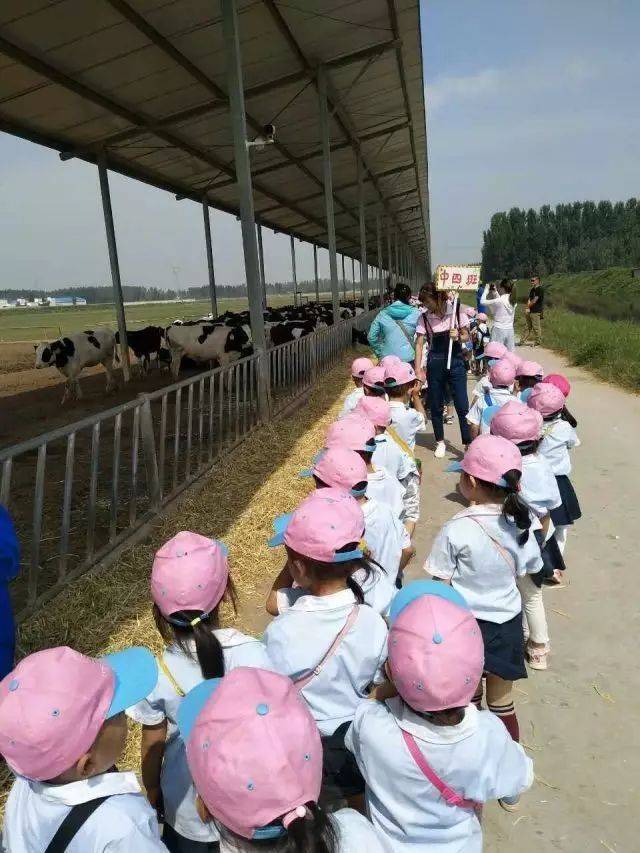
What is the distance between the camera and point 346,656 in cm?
181

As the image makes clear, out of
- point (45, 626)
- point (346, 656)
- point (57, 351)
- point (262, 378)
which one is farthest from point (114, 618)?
point (57, 351)

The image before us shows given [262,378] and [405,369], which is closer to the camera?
[405,369]

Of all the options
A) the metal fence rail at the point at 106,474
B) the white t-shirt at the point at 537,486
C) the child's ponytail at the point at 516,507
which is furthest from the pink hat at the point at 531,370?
the metal fence rail at the point at 106,474

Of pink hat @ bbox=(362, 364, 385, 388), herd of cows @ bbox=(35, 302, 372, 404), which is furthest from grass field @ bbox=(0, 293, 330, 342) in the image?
pink hat @ bbox=(362, 364, 385, 388)

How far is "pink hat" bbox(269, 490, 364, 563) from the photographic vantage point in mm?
1842

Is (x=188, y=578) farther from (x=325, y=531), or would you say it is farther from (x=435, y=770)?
(x=435, y=770)

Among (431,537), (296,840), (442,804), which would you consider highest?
(296,840)

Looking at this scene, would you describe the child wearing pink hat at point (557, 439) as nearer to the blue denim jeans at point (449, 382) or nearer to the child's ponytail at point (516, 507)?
the child's ponytail at point (516, 507)

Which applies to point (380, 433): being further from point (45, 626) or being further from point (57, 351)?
point (57, 351)

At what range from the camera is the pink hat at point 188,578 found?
1.67 m

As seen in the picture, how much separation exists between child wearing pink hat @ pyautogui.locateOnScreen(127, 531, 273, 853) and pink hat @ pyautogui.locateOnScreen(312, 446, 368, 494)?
80cm

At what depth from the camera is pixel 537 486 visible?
3.02 metres

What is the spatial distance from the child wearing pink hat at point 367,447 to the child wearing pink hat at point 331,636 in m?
0.93

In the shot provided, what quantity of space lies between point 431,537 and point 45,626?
2.62 meters
